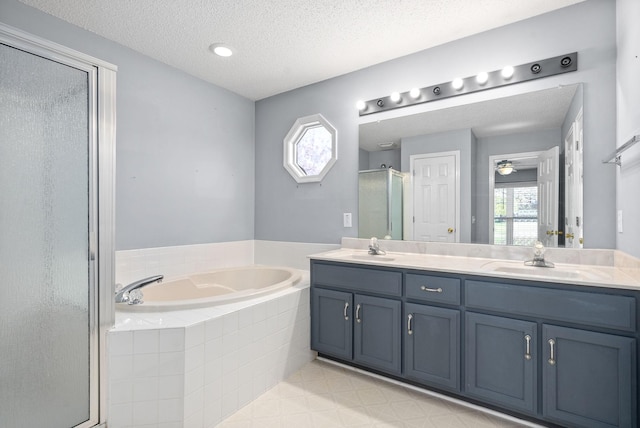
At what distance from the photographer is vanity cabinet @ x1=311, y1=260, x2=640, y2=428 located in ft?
4.56

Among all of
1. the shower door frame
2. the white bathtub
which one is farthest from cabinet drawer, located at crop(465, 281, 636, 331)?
the shower door frame

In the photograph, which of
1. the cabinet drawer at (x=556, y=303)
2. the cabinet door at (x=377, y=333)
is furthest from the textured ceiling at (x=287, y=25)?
the cabinet door at (x=377, y=333)

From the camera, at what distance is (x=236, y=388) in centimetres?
183

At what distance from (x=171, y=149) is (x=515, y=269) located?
8.84ft

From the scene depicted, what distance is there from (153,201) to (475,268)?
7.91 ft

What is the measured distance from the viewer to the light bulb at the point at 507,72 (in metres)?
2.07

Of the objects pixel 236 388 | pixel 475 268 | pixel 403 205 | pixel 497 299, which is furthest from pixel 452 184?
pixel 236 388

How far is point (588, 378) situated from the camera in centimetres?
143

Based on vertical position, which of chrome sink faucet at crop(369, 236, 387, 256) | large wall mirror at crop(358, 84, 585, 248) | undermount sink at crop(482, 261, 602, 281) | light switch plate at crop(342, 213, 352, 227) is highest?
large wall mirror at crop(358, 84, 585, 248)

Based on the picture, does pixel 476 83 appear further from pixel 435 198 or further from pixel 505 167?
pixel 435 198

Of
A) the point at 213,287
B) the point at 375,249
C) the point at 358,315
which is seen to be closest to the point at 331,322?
the point at 358,315

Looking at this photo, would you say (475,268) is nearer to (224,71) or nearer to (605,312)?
(605,312)

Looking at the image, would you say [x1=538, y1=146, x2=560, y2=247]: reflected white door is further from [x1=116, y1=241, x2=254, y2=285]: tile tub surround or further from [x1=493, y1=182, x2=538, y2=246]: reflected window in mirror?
[x1=116, y1=241, x2=254, y2=285]: tile tub surround

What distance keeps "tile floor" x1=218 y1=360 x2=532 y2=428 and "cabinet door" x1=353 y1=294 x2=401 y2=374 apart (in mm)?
171
